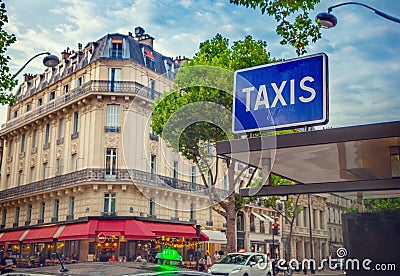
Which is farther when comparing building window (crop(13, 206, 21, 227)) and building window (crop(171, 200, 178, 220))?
building window (crop(13, 206, 21, 227))

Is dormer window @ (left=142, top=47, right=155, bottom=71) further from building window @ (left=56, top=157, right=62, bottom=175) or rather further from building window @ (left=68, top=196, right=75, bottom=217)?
building window @ (left=68, top=196, right=75, bottom=217)

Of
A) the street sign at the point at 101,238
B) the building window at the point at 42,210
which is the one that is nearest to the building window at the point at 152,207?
the street sign at the point at 101,238

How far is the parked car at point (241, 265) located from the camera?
1786cm

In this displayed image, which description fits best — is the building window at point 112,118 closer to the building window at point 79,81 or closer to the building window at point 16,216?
the building window at point 79,81

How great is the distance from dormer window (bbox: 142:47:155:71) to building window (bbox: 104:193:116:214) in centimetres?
1023

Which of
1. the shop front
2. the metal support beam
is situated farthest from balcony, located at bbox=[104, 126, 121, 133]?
the metal support beam

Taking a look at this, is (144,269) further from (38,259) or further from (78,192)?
(38,259)

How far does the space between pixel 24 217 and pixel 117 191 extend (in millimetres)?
10848

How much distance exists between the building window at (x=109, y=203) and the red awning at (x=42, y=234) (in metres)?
4.06

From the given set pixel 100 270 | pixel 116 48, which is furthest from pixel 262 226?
pixel 100 270

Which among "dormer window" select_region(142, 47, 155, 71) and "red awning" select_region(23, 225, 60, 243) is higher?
"dormer window" select_region(142, 47, 155, 71)

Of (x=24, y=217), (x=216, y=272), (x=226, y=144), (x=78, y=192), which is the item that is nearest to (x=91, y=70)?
(x=78, y=192)

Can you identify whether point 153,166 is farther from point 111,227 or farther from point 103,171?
point 111,227

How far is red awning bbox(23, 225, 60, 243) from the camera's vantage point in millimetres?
32656
